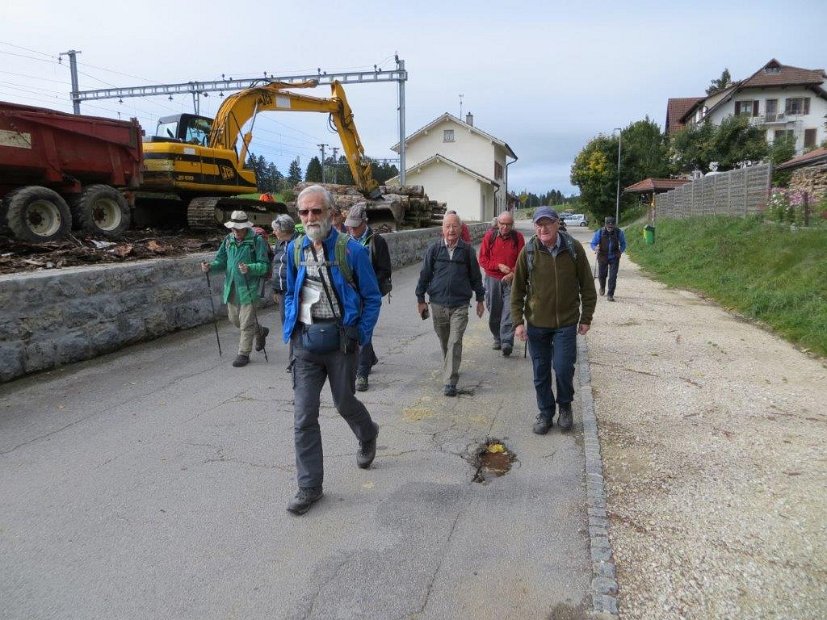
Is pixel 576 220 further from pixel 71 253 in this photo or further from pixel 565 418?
pixel 565 418

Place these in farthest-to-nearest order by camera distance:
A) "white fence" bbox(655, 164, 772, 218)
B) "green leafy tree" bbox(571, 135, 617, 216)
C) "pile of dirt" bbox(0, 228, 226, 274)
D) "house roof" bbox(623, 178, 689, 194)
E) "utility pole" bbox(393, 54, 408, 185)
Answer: "green leafy tree" bbox(571, 135, 617, 216)
"house roof" bbox(623, 178, 689, 194)
"utility pole" bbox(393, 54, 408, 185)
"white fence" bbox(655, 164, 772, 218)
"pile of dirt" bbox(0, 228, 226, 274)

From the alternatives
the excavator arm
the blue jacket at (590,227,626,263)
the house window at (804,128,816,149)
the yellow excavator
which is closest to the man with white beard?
the blue jacket at (590,227,626,263)

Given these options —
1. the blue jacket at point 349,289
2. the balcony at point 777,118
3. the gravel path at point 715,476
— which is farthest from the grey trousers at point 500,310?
the balcony at point 777,118

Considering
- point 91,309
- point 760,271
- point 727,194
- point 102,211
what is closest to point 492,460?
point 91,309

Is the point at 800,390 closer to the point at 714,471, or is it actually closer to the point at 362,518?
the point at 714,471

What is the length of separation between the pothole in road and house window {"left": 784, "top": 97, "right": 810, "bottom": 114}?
6424 cm

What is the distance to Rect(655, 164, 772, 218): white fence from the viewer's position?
50.2 feet

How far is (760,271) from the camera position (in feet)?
37.5

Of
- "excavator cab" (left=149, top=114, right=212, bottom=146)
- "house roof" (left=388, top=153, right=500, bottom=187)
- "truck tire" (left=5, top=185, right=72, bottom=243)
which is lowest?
"truck tire" (left=5, top=185, right=72, bottom=243)

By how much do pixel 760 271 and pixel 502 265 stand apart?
6955 mm

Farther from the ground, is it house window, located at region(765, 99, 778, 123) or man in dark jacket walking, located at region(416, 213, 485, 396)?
house window, located at region(765, 99, 778, 123)

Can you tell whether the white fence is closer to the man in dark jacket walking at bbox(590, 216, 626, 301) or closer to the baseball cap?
the man in dark jacket walking at bbox(590, 216, 626, 301)

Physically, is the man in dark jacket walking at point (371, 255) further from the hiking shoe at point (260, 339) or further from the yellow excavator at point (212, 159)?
the yellow excavator at point (212, 159)

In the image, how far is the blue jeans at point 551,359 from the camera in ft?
15.6
